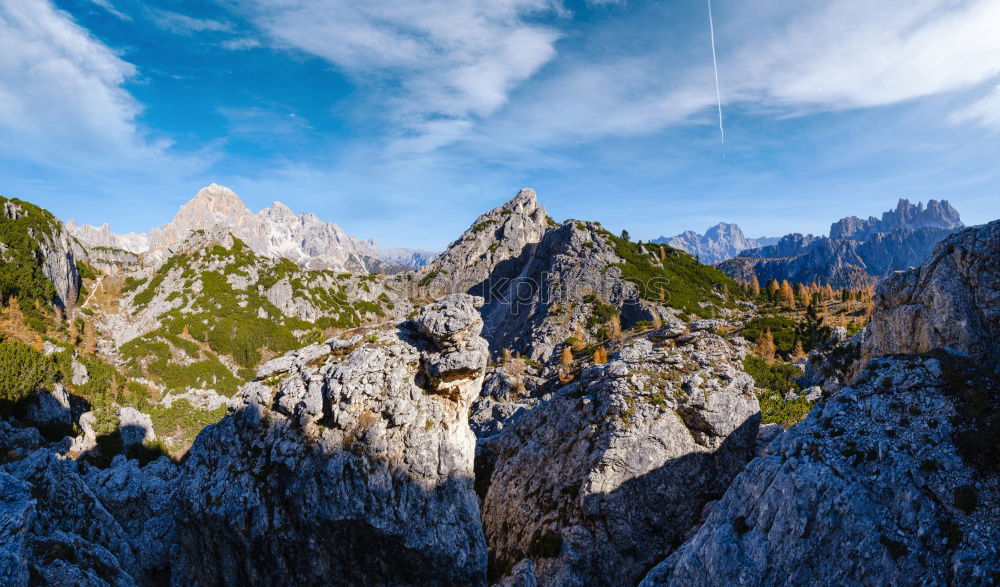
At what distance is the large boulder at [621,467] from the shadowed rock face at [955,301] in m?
6.53

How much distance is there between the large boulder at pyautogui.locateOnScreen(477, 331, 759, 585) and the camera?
53.3ft

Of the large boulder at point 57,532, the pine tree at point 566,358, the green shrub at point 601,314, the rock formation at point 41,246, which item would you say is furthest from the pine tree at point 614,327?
the rock formation at point 41,246

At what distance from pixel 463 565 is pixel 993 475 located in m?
15.9

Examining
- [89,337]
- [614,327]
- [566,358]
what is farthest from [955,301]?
[89,337]

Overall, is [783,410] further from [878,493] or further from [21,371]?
[21,371]

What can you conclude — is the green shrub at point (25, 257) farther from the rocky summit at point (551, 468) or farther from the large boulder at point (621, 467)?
the large boulder at point (621, 467)

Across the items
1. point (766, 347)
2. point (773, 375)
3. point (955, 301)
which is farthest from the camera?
point (766, 347)

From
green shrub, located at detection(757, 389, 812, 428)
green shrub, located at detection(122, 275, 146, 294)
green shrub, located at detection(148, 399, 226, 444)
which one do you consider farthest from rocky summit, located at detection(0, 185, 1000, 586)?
green shrub, located at detection(122, 275, 146, 294)

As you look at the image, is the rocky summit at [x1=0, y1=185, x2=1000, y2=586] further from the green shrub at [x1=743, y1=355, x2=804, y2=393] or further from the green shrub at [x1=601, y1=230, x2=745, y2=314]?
the green shrub at [x1=601, y1=230, x2=745, y2=314]

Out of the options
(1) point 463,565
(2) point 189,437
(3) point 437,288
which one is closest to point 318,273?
(3) point 437,288

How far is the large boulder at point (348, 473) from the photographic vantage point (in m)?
16.5

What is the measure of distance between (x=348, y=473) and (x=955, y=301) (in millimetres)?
24080

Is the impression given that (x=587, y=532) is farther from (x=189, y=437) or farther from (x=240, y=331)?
(x=240, y=331)

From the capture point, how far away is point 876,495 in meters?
9.77
